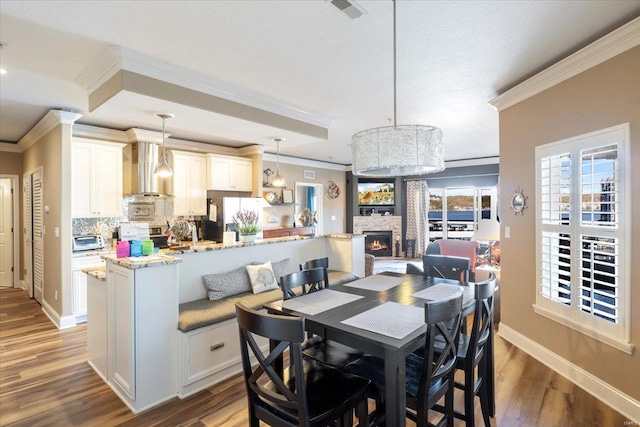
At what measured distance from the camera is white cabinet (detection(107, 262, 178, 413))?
235cm

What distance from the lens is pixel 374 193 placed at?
379 inches

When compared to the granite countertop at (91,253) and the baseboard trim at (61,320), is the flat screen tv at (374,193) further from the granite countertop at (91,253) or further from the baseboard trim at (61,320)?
the baseboard trim at (61,320)

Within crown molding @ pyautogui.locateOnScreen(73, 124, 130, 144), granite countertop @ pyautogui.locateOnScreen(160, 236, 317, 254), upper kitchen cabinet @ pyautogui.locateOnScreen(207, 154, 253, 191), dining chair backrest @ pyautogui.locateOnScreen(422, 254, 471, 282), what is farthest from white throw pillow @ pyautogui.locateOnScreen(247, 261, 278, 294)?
crown molding @ pyautogui.locateOnScreen(73, 124, 130, 144)

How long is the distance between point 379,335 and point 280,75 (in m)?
2.41

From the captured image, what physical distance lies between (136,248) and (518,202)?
355cm

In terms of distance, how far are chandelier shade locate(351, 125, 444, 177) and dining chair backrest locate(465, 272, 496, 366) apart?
82cm

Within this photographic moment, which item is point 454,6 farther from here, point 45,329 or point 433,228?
point 433,228

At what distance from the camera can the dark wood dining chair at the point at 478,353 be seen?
75.2 inches

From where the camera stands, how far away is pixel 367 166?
86.4 inches

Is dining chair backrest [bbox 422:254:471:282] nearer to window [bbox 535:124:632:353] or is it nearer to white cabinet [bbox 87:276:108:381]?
window [bbox 535:124:632:353]

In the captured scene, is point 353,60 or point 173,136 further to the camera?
point 173,136

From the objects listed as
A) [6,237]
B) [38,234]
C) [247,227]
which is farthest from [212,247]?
[6,237]

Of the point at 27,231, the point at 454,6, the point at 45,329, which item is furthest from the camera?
the point at 27,231

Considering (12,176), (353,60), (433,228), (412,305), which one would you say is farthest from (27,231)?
(433,228)
